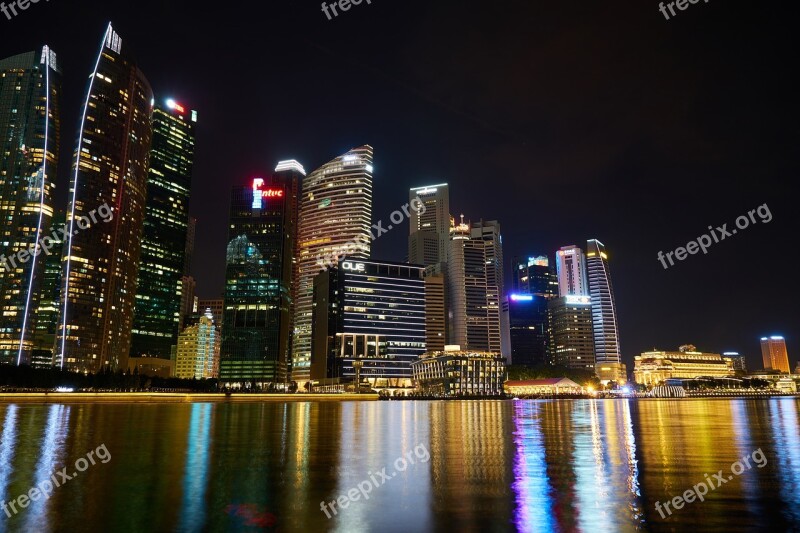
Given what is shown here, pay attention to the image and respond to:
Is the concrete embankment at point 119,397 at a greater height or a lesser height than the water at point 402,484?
greater

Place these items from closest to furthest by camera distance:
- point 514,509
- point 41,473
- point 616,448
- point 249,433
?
point 514,509
point 41,473
point 616,448
point 249,433

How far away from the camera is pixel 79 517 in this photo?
16.9 metres

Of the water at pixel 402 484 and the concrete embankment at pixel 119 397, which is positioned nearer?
the water at pixel 402 484

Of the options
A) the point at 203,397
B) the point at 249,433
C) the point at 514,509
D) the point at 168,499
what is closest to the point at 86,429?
the point at 249,433

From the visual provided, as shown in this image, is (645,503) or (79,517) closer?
(79,517)

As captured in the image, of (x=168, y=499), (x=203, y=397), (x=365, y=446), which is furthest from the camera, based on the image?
(x=203, y=397)

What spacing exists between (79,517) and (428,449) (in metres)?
21.4

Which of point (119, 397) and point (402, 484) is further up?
point (119, 397)

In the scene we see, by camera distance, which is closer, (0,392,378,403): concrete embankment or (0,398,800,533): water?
(0,398,800,533): water

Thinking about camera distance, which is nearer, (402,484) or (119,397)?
(402,484)

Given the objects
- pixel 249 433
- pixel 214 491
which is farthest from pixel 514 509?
pixel 249 433

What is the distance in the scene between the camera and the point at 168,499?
19453mm

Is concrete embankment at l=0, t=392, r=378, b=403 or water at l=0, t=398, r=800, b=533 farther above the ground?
concrete embankment at l=0, t=392, r=378, b=403

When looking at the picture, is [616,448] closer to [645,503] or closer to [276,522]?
[645,503]
